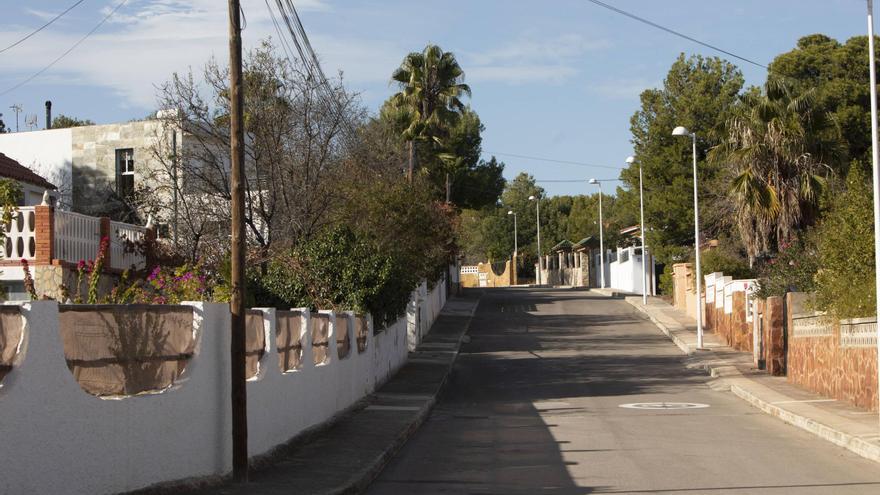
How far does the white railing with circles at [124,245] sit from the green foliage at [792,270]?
16771 mm

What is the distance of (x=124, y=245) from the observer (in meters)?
24.8

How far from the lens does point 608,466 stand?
13.9 metres

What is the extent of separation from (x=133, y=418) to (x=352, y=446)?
578 cm

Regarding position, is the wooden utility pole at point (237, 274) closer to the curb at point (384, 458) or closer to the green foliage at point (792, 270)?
the curb at point (384, 458)

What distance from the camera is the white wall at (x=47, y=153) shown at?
37781 millimetres

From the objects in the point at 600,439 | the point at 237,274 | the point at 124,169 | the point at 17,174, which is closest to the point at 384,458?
the point at 237,274

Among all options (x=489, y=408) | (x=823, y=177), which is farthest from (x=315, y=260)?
(x=823, y=177)

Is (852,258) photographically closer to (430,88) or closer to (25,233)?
(25,233)

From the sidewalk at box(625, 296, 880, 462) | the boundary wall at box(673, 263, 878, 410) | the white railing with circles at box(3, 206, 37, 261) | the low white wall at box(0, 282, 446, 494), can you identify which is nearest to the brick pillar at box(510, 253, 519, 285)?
the sidewalk at box(625, 296, 880, 462)

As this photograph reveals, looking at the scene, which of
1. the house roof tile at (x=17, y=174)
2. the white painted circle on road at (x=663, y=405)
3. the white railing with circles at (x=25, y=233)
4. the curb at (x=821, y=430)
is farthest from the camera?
the house roof tile at (x=17, y=174)

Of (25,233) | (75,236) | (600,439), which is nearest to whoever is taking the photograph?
(600,439)

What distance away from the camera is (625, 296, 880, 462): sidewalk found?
16.0 metres

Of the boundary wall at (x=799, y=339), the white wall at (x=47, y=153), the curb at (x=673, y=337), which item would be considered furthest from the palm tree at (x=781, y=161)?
the white wall at (x=47, y=153)

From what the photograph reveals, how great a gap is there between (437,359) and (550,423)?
550 inches
